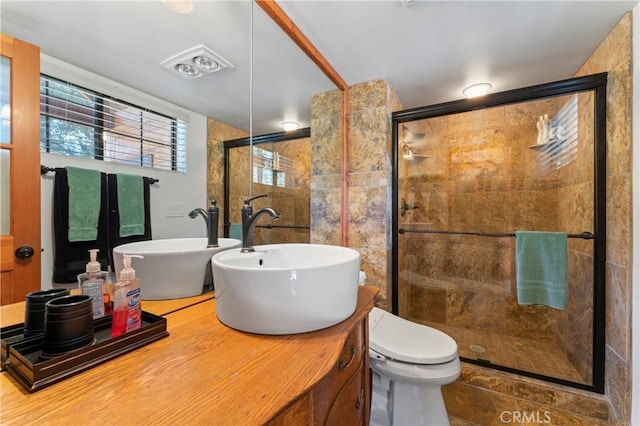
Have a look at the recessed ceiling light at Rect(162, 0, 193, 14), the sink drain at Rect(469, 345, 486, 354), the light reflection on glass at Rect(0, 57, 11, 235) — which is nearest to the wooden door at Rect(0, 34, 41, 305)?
the light reflection on glass at Rect(0, 57, 11, 235)

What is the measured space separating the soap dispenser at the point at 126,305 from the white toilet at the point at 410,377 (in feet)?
3.34

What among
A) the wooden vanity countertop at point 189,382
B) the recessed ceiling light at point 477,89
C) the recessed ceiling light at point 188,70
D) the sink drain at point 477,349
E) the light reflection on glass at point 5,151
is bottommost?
the sink drain at point 477,349

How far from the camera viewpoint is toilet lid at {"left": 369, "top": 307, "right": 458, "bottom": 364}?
45.9 inches

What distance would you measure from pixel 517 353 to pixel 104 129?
2.62 meters

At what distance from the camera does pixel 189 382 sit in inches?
17.5

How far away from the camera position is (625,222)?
1.20 m

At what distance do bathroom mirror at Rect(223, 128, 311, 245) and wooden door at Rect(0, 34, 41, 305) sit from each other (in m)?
0.51

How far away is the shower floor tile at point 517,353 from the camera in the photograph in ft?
5.28

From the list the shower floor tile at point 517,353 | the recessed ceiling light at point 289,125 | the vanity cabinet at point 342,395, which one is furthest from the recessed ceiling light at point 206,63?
the shower floor tile at point 517,353

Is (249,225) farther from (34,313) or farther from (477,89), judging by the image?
(477,89)

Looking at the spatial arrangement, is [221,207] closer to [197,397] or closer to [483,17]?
[197,397]

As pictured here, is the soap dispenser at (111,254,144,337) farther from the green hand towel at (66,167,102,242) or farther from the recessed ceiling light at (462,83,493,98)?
the recessed ceiling light at (462,83,493,98)

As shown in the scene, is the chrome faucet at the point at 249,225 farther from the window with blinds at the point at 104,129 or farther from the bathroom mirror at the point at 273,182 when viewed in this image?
the window with blinds at the point at 104,129

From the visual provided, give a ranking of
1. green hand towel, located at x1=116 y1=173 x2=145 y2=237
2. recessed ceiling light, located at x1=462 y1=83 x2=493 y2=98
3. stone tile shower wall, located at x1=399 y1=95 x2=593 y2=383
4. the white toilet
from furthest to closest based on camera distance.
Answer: stone tile shower wall, located at x1=399 y1=95 x2=593 y2=383 < recessed ceiling light, located at x1=462 y1=83 x2=493 y2=98 < the white toilet < green hand towel, located at x1=116 y1=173 x2=145 y2=237
